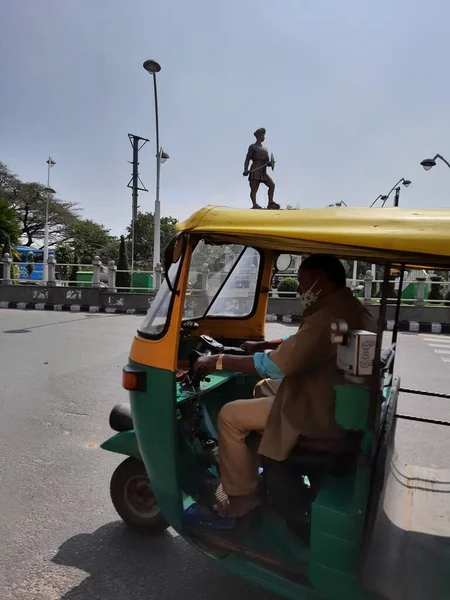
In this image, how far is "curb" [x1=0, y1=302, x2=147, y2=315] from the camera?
16953mm

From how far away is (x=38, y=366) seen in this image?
23.3ft

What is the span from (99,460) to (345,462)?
8.14 ft

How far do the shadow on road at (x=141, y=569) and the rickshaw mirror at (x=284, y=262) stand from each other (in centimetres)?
203

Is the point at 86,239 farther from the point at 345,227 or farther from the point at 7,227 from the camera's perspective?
the point at 345,227

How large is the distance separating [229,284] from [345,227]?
1946 mm

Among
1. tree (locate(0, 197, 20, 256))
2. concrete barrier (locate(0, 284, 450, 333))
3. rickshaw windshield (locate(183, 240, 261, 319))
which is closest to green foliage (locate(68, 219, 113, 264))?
tree (locate(0, 197, 20, 256))

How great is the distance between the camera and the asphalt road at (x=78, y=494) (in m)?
2.39

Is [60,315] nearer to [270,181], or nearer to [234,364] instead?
[270,181]

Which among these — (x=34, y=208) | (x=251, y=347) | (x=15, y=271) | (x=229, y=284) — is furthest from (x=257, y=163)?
(x=34, y=208)

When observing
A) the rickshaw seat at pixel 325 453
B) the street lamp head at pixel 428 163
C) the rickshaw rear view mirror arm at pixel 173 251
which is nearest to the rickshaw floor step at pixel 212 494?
the rickshaw seat at pixel 325 453

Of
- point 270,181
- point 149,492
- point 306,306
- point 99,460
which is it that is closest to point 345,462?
point 306,306

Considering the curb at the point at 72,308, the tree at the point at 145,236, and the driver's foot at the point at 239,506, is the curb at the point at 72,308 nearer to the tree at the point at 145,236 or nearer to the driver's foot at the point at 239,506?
the driver's foot at the point at 239,506

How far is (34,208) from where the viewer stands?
48.3 metres

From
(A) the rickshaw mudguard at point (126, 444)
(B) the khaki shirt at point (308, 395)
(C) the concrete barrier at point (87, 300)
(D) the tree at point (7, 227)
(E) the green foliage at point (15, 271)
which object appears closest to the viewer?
(B) the khaki shirt at point (308, 395)
